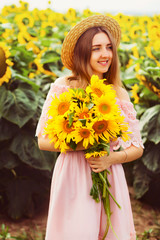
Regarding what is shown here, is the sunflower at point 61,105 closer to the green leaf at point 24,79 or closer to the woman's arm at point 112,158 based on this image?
the woman's arm at point 112,158

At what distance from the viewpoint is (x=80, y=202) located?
78.9 inches

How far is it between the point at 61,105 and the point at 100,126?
225 millimetres

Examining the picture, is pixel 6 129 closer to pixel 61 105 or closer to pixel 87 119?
pixel 61 105

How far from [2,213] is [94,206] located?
196cm

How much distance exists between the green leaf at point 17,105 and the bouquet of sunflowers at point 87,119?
1414 millimetres

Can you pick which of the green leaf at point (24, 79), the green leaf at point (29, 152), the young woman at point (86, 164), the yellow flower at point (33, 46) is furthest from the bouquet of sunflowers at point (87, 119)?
the yellow flower at point (33, 46)

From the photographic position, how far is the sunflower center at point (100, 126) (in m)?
1.80

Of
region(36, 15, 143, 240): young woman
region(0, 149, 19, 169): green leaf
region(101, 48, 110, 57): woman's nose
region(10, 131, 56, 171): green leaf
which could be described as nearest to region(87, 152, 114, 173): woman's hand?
region(36, 15, 143, 240): young woman

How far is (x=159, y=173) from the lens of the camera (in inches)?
150

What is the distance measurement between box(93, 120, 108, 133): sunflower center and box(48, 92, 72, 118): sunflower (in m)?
0.17

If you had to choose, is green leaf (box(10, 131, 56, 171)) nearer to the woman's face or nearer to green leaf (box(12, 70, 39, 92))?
green leaf (box(12, 70, 39, 92))

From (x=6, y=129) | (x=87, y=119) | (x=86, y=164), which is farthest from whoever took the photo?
(x=6, y=129)

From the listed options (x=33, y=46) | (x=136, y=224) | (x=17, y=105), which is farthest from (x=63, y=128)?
(x=33, y=46)

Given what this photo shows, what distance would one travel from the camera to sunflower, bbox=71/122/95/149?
69.4 inches
